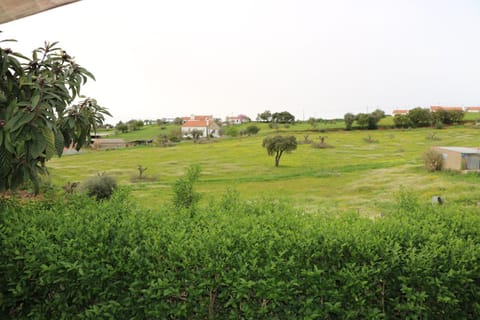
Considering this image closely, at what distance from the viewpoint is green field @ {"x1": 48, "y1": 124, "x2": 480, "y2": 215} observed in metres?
11.2

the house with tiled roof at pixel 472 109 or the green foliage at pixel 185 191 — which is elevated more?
the house with tiled roof at pixel 472 109

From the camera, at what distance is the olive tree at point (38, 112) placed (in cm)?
139

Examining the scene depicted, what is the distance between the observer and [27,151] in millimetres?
1437

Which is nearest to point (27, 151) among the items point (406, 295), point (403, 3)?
point (406, 295)

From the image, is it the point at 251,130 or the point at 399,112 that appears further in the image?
the point at 251,130

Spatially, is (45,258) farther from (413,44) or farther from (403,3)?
(413,44)

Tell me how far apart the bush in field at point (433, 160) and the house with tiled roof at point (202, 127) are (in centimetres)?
936

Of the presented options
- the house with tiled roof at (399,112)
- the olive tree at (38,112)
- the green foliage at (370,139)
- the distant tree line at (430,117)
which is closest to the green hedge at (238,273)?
the olive tree at (38,112)

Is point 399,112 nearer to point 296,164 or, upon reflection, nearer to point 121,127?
point 296,164

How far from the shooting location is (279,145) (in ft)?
46.9

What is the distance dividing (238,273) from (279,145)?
43.0 ft

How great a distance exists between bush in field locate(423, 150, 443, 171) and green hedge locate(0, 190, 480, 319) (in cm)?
1029

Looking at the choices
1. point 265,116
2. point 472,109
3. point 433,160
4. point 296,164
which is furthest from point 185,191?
point 472,109

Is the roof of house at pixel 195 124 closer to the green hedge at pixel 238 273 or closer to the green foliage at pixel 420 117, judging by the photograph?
the green foliage at pixel 420 117
